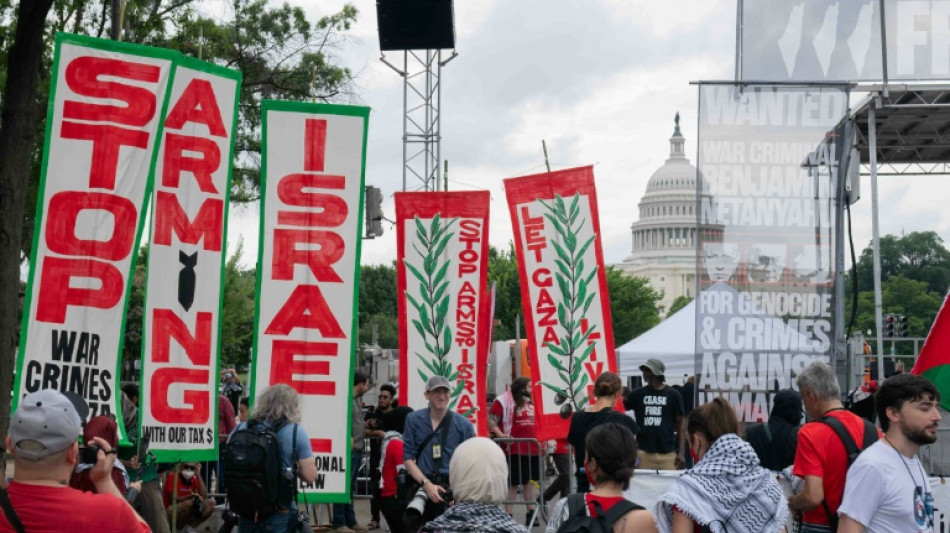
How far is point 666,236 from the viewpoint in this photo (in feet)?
501

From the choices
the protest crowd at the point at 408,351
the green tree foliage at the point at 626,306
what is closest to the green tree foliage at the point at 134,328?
the protest crowd at the point at 408,351

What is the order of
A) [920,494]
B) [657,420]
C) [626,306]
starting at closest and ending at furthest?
1. [920,494]
2. [657,420]
3. [626,306]

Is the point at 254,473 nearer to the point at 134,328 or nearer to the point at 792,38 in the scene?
the point at 792,38

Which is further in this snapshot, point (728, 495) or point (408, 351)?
point (408, 351)

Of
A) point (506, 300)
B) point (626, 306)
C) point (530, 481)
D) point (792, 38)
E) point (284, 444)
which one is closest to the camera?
point (284, 444)

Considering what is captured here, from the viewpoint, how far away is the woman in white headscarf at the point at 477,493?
184 inches

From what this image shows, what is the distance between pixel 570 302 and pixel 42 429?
29.4 feet

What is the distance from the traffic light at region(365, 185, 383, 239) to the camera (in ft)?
68.5

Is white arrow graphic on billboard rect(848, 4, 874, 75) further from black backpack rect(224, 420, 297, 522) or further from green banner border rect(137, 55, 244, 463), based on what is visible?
black backpack rect(224, 420, 297, 522)

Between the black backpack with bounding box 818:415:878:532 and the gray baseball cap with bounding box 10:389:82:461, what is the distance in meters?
3.65

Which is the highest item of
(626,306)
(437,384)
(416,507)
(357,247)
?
(626,306)

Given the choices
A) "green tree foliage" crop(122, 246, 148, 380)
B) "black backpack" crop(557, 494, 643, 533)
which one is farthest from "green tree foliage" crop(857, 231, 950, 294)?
"black backpack" crop(557, 494, 643, 533)

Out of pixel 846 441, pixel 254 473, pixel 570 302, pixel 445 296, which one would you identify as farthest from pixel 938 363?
pixel 445 296

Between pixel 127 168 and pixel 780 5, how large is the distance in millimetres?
8313
